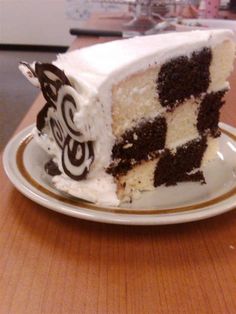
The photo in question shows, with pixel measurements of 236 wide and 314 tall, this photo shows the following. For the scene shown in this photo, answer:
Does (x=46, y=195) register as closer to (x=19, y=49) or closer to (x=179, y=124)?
Result: (x=179, y=124)

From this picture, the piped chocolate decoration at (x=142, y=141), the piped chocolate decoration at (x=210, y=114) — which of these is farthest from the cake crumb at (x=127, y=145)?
the piped chocolate decoration at (x=210, y=114)

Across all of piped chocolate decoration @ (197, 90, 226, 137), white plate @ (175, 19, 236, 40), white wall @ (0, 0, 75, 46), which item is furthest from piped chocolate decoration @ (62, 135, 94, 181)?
white wall @ (0, 0, 75, 46)

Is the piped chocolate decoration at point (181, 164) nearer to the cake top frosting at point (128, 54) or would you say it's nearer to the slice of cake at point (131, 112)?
the slice of cake at point (131, 112)

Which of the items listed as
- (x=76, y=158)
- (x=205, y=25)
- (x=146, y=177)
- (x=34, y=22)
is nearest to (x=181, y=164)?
(x=146, y=177)

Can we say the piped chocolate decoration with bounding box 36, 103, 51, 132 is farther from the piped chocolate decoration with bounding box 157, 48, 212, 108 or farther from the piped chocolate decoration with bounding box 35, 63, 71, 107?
the piped chocolate decoration with bounding box 157, 48, 212, 108

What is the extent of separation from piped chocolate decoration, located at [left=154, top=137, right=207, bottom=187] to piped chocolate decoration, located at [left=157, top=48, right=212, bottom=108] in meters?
0.11

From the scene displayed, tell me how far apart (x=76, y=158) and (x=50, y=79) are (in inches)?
5.5

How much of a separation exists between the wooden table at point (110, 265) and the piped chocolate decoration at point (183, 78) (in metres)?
0.25

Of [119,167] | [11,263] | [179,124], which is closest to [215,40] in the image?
[179,124]

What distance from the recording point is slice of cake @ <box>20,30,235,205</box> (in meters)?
0.71

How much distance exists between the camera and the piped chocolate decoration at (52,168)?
797mm

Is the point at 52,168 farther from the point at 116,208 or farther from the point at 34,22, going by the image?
the point at 34,22

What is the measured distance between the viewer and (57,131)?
2.62ft

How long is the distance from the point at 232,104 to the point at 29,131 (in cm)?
62
